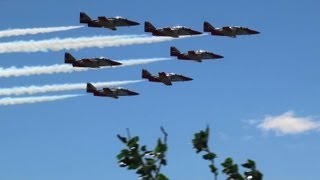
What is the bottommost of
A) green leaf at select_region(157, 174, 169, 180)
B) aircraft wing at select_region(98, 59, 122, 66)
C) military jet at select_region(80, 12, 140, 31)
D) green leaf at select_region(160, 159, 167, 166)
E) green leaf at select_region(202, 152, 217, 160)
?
green leaf at select_region(157, 174, 169, 180)

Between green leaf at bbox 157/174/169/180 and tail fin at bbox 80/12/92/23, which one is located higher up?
tail fin at bbox 80/12/92/23

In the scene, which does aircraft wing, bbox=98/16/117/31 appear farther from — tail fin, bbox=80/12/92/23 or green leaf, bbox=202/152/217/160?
green leaf, bbox=202/152/217/160

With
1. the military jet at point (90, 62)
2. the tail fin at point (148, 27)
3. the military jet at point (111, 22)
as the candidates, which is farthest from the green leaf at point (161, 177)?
the tail fin at point (148, 27)

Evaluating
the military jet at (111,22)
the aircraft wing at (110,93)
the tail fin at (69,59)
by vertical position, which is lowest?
the aircraft wing at (110,93)

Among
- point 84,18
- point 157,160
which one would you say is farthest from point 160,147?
point 84,18

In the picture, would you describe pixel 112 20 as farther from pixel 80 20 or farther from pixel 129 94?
pixel 129 94

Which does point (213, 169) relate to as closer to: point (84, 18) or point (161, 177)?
point (161, 177)

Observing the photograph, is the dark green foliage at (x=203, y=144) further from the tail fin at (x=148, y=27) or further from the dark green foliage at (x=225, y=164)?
the tail fin at (x=148, y=27)

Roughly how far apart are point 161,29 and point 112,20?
16.6 meters

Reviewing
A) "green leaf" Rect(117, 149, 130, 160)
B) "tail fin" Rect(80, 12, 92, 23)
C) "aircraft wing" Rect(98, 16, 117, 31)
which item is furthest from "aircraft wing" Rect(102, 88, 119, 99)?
"green leaf" Rect(117, 149, 130, 160)

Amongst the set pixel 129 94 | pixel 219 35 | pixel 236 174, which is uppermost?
→ pixel 219 35

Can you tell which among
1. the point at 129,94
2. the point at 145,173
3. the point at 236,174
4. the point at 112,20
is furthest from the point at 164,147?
the point at 129,94

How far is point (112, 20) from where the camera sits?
184 meters

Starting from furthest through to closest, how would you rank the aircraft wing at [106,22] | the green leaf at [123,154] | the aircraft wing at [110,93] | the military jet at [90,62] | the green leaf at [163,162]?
the aircraft wing at [110,93], the military jet at [90,62], the aircraft wing at [106,22], the green leaf at [163,162], the green leaf at [123,154]
